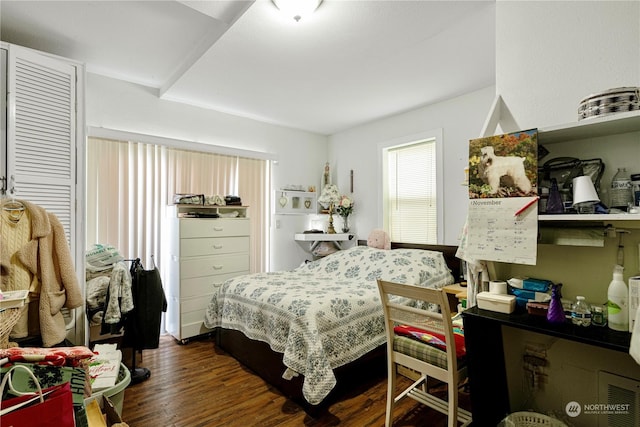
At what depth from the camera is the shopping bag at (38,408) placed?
2.56ft

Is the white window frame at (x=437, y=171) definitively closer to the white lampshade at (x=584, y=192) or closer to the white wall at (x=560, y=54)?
the white wall at (x=560, y=54)

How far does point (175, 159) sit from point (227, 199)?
2.27 ft

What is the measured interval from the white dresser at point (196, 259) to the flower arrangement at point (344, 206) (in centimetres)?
135

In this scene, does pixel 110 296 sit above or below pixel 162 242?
below

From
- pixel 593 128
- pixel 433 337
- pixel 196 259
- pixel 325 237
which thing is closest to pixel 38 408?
pixel 433 337

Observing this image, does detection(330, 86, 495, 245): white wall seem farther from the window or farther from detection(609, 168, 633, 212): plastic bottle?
detection(609, 168, 633, 212): plastic bottle

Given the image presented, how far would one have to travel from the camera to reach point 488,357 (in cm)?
147

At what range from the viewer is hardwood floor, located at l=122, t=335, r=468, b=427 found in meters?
1.93

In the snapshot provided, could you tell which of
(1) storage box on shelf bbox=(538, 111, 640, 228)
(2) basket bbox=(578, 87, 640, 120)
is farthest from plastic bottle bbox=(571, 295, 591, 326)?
(2) basket bbox=(578, 87, 640, 120)

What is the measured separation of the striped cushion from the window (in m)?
1.90

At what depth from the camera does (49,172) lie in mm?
2148

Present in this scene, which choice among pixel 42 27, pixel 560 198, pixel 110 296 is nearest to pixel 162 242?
pixel 110 296

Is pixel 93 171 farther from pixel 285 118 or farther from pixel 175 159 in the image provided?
pixel 285 118

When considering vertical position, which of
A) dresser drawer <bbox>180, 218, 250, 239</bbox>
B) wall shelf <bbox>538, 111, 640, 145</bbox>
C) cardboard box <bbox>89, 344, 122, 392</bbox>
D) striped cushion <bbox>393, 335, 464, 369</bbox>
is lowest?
striped cushion <bbox>393, 335, 464, 369</bbox>
